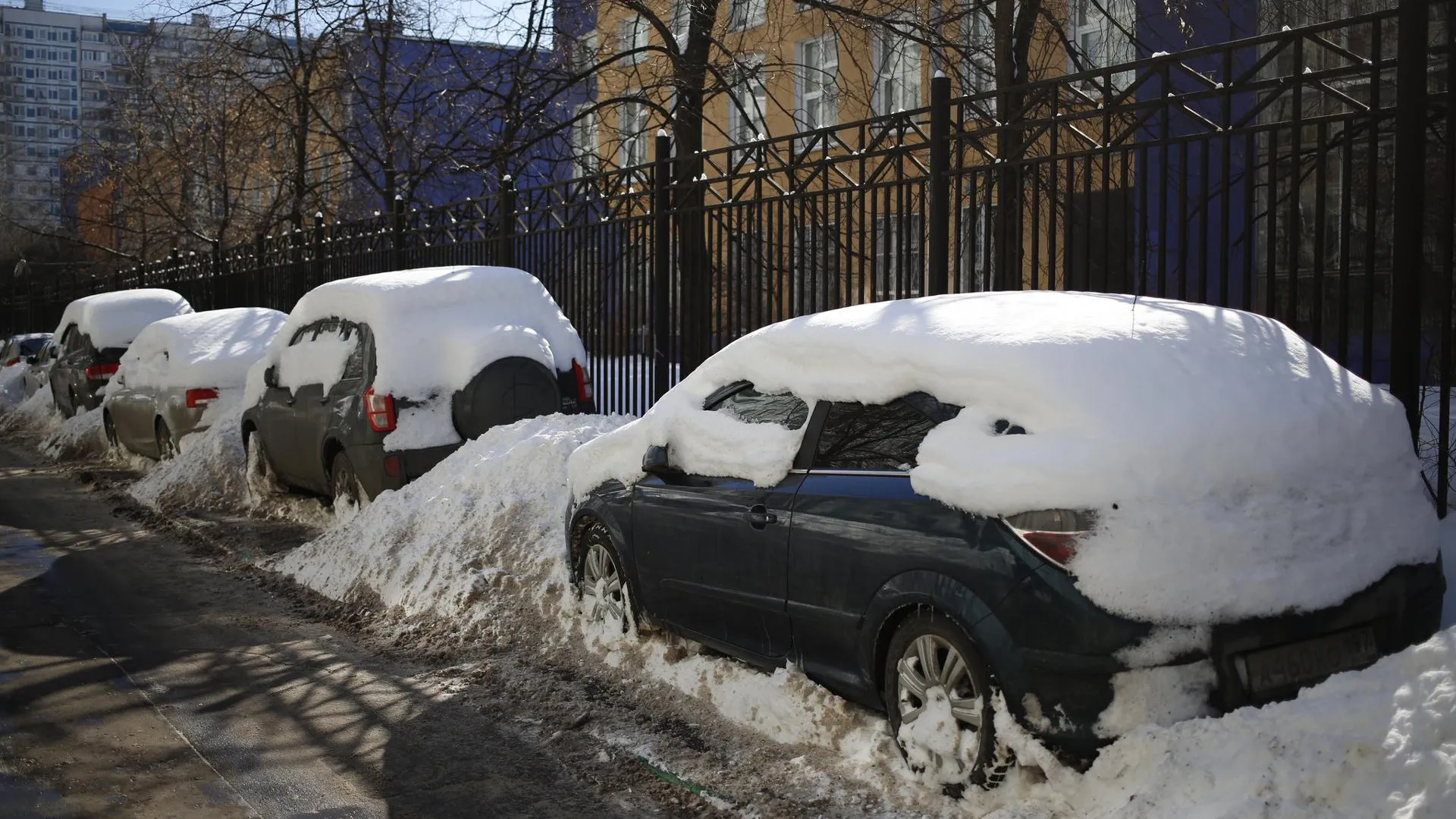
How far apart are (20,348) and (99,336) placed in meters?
13.6

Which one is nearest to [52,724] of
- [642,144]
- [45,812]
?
[45,812]

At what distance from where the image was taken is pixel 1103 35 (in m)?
18.2

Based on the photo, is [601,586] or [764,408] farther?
[601,586]

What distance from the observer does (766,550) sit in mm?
5484

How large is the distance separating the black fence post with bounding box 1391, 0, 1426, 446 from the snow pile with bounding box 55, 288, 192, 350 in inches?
630

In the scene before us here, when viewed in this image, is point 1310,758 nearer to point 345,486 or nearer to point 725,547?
point 725,547

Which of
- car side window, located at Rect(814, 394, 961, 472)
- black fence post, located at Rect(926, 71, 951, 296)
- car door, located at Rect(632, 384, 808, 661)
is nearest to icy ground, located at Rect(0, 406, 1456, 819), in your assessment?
car door, located at Rect(632, 384, 808, 661)

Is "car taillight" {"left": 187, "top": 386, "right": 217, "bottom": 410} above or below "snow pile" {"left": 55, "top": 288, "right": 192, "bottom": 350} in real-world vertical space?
below

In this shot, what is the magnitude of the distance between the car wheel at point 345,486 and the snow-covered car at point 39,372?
15.0 metres

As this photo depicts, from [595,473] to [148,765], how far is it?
2.45 m

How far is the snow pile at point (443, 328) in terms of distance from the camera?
10125mm

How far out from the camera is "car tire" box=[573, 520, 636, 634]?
6770 mm

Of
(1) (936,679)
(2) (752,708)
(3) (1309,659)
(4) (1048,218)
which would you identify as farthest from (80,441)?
(3) (1309,659)

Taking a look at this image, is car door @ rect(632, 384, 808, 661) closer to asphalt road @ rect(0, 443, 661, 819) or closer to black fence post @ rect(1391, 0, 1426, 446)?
asphalt road @ rect(0, 443, 661, 819)
